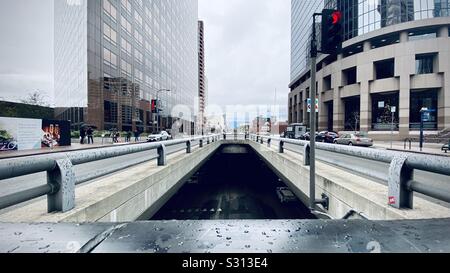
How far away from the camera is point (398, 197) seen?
9.16ft

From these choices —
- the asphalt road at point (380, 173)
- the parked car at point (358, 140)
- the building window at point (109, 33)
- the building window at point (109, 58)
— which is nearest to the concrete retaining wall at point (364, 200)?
the asphalt road at point (380, 173)

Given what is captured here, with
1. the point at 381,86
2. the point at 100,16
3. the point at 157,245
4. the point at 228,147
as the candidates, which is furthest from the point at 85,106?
the point at 381,86

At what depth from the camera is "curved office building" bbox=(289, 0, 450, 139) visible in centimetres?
3294

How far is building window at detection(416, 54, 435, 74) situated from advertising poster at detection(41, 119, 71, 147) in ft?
157

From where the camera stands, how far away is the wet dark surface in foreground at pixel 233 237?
1479 mm

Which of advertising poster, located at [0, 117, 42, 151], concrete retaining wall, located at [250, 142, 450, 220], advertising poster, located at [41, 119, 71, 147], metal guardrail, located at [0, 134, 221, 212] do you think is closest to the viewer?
metal guardrail, located at [0, 134, 221, 212]

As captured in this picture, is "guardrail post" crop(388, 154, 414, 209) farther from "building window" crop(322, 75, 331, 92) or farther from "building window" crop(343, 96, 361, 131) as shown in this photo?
"building window" crop(322, 75, 331, 92)

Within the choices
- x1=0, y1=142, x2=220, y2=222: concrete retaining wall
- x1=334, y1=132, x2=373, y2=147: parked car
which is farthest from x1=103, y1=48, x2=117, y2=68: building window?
x1=0, y1=142, x2=220, y2=222: concrete retaining wall

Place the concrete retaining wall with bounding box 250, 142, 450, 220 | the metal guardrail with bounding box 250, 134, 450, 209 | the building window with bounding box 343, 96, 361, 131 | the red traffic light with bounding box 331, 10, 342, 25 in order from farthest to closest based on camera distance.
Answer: the building window with bounding box 343, 96, 361, 131, the red traffic light with bounding box 331, 10, 342, 25, the concrete retaining wall with bounding box 250, 142, 450, 220, the metal guardrail with bounding box 250, 134, 450, 209

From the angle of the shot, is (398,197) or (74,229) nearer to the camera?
(74,229)

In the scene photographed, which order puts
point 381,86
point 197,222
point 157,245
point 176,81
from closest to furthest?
point 157,245
point 197,222
point 381,86
point 176,81
